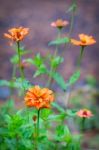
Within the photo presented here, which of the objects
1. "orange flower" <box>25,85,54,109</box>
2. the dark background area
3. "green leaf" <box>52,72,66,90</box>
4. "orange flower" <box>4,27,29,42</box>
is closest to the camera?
"orange flower" <box>25,85,54,109</box>

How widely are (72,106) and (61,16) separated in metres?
1.99

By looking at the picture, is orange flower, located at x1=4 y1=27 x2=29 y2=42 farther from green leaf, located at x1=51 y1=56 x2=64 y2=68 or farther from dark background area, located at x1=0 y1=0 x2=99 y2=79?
dark background area, located at x1=0 y1=0 x2=99 y2=79

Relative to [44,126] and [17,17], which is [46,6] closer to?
[17,17]

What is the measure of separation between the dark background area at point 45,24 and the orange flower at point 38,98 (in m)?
2.51

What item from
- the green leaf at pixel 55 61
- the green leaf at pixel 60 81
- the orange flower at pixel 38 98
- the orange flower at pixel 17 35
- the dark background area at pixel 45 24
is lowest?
the orange flower at pixel 38 98

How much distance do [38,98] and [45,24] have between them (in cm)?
365

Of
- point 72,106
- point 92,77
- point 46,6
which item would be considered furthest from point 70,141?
point 46,6

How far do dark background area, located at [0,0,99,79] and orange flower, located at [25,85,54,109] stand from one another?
2507 millimetres

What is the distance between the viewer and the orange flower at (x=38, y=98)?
4.09ft

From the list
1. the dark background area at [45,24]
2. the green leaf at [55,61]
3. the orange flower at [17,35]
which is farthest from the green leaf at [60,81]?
the dark background area at [45,24]

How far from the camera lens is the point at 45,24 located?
4.88 metres

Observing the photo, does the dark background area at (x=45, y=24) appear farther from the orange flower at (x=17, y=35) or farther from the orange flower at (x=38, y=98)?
the orange flower at (x=38, y=98)

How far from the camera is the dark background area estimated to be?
412 centimetres

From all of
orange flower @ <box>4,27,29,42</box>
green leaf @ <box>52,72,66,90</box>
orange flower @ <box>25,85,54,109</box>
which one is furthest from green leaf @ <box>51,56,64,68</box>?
orange flower @ <box>25,85,54,109</box>
